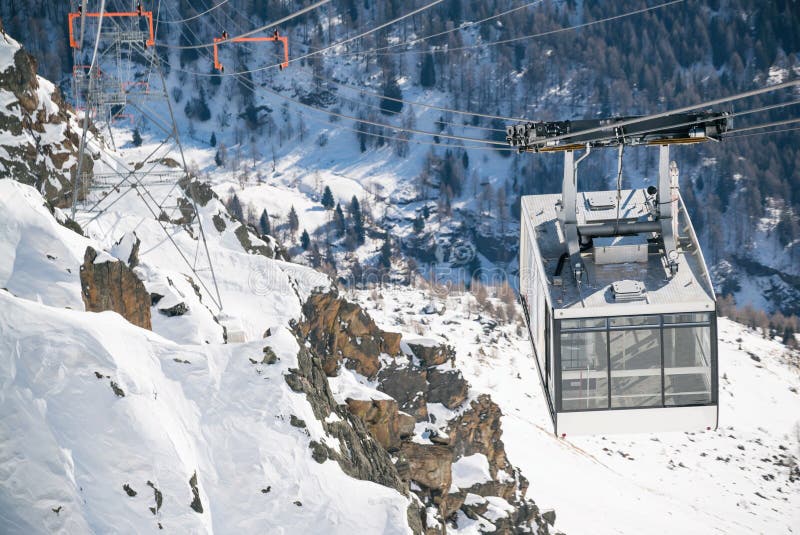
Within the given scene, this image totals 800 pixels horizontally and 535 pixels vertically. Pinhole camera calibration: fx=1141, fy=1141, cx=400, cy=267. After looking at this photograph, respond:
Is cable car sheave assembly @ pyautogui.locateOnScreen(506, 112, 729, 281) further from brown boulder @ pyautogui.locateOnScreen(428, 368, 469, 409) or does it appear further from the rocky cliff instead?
brown boulder @ pyautogui.locateOnScreen(428, 368, 469, 409)

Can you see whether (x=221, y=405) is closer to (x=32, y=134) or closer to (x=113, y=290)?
(x=113, y=290)

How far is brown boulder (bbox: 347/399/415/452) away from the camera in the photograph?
A: 42500 mm

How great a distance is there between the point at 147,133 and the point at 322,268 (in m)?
38.7

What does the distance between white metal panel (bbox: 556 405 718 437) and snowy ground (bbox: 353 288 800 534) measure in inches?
1698

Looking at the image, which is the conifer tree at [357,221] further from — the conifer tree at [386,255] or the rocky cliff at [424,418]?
the rocky cliff at [424,418]

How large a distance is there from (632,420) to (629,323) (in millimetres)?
1854

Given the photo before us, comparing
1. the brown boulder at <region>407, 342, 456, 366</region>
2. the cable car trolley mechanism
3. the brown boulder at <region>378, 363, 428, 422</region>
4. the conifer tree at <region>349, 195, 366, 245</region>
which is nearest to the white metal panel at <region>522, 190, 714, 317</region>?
the cable car trolley mechanism

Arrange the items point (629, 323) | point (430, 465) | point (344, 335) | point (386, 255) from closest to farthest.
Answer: point (629, 323) < point (430, 465) < point (344, 335) < point (386, 255)

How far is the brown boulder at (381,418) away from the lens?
4250cm

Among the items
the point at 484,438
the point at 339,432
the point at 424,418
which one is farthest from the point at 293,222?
the point at 339,432

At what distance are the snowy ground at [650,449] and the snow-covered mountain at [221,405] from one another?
673mm

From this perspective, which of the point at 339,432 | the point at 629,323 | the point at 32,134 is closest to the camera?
the point at 629,323

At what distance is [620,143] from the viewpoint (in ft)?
69.2

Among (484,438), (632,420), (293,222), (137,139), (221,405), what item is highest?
(632,420)
